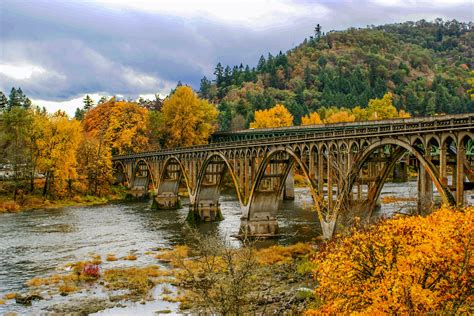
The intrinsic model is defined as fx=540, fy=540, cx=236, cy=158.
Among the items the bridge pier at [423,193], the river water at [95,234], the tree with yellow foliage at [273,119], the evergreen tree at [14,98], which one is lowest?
the river water at [95,234]

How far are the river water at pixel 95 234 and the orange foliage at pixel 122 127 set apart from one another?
3105 cm

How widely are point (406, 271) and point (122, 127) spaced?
343 feet

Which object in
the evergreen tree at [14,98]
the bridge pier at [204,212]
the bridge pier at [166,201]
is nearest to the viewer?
the bridge pier at [204,212]

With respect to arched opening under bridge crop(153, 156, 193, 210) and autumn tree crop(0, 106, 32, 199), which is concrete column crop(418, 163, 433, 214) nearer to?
arched opening under bridge crop(153, 156, 193, 210)

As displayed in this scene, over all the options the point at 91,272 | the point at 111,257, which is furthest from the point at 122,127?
the point at 91,272

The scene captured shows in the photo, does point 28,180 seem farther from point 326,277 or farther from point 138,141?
point 326,277

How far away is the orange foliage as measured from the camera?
377 feet

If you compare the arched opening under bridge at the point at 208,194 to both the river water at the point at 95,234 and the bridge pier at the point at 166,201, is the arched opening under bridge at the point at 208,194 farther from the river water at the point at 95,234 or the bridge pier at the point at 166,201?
the bridge pier at the point at 166,201

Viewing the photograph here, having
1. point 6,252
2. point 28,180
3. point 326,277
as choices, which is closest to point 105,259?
point 6,252

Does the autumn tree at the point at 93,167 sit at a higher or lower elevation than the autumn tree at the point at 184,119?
lower

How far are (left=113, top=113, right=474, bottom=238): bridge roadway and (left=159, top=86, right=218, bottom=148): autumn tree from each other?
17.6 metres

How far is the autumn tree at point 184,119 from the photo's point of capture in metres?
116

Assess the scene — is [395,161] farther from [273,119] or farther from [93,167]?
[273,119]

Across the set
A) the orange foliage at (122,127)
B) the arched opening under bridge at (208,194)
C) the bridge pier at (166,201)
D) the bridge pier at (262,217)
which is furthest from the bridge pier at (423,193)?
the orange foliage at (122,127)
